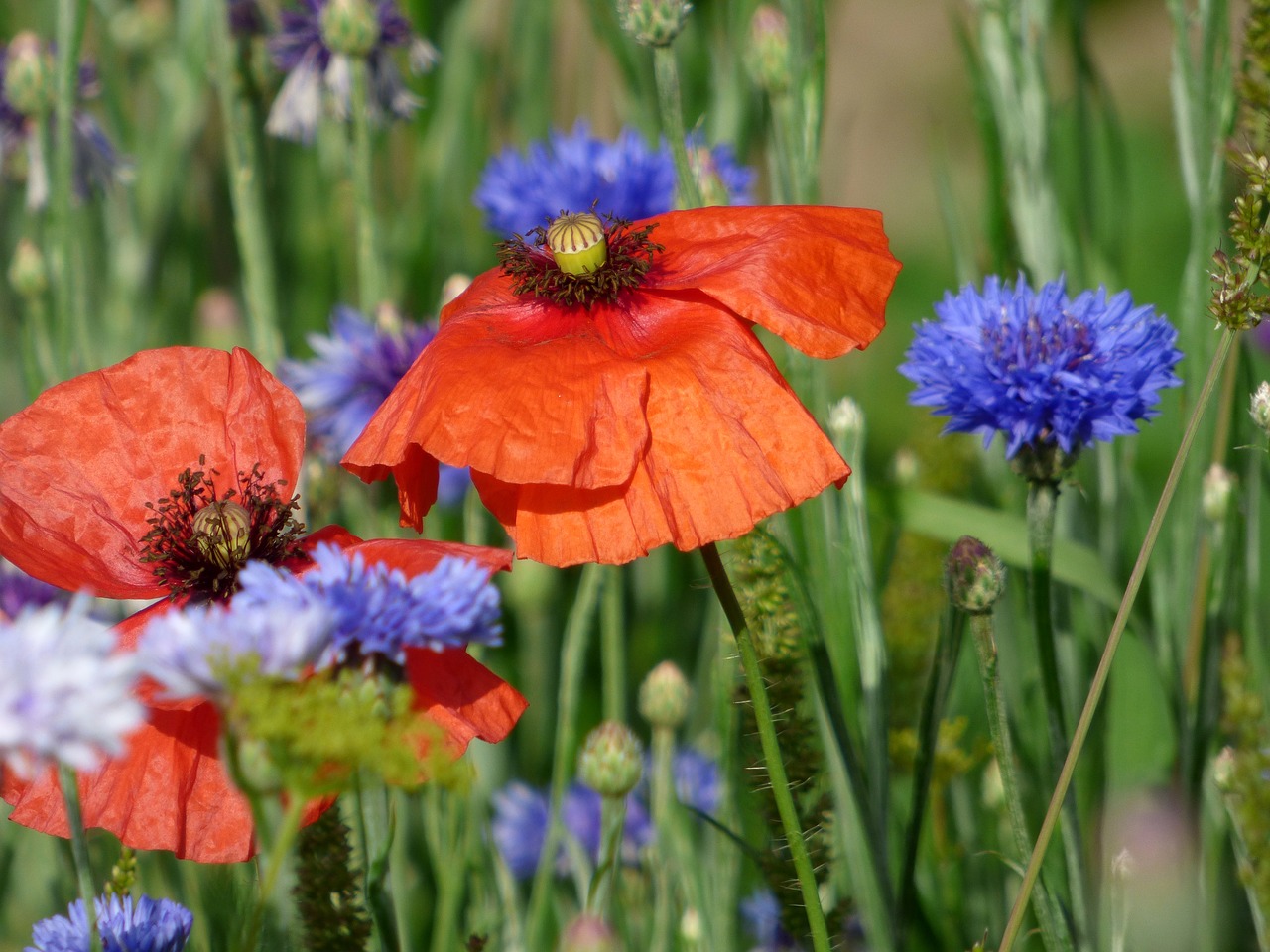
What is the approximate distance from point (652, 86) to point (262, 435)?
59 cm

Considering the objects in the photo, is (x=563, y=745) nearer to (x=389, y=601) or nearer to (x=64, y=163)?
(x=389, y=601)

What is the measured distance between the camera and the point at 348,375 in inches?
39.8

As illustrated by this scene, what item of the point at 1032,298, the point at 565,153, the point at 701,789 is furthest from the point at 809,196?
the point at 701,789

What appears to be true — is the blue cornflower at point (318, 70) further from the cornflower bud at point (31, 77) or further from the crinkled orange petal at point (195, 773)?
the crinkled orange petal at point (195, 773)

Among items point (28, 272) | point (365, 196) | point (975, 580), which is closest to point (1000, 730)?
point (975, 580)

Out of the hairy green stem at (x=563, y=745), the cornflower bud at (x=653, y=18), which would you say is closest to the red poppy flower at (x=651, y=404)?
the cornflower bud at (x=653, y=18)

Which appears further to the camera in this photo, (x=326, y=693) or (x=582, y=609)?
(x=582, y=609)

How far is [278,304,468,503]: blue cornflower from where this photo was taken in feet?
3.17

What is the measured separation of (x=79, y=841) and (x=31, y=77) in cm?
64

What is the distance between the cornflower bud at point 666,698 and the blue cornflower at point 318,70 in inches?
21.1

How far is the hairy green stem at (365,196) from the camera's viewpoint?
33.9 inches

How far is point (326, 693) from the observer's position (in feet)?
1.24

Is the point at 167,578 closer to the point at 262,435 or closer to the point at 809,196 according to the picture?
the point at 262,435

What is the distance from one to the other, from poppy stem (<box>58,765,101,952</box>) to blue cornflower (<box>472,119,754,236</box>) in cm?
61
